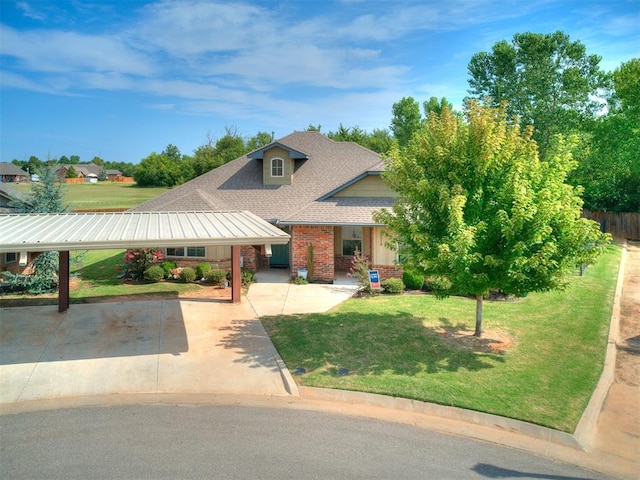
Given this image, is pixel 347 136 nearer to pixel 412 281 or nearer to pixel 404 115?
pixel 404 115

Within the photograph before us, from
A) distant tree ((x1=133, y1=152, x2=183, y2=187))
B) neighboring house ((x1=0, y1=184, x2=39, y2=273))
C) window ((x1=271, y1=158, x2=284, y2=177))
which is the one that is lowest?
neighboring house ((x1=0, y1=184, x2=39, y2=273))

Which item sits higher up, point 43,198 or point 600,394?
point 43,198

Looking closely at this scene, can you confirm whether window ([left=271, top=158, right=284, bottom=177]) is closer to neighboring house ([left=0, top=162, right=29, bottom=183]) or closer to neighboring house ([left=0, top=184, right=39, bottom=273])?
neighboring house ([left=0, top=184, right=39, bottom=273])

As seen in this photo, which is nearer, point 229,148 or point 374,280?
point 374,280

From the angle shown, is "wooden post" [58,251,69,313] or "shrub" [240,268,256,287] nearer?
"wooden post" [58,251,69,313]

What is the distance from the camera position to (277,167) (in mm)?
23156

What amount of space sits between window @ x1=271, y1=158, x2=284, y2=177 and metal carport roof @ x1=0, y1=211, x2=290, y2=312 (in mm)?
6472

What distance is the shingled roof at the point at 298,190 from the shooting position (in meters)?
19.7

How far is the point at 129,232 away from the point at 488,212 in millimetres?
9304

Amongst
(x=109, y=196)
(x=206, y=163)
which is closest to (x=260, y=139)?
(x=206, y=163)

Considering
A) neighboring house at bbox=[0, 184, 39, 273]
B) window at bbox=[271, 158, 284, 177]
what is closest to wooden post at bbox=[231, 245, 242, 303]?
neighboring house at bbox=[0, 184, 39, 273]

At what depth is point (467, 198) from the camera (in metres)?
10.9

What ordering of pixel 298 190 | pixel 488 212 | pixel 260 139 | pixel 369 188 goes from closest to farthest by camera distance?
pixel 488 212
pixel 369 188
pixel 298 190
pixel 260 139

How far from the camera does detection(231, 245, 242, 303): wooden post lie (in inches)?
595
